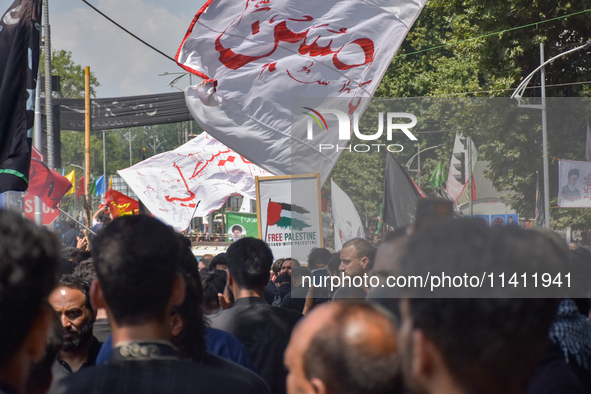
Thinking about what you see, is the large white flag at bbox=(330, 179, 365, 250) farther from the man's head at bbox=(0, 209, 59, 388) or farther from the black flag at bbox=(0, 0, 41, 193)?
the man's head at bbox=(0, 209, 59, 388)

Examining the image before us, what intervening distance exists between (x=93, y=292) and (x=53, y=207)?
6.76 m

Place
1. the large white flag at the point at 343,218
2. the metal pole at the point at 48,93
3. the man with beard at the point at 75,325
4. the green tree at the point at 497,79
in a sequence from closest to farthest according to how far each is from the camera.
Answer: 1. the man with beard at the point at 75,325
2. the green tree at the point at 497,79
3. the large white flag at the point at 343,218
4. the metal pole at the point at 48,93

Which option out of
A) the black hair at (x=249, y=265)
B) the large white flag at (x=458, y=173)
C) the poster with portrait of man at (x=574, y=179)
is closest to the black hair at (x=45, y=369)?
the black hair at (x=249, y=265)

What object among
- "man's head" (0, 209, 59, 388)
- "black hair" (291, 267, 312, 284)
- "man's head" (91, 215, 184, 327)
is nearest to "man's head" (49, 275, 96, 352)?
"man's head" (91, 215, 184, 327)

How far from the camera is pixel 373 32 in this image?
576cm

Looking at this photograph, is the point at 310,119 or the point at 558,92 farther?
the point at 558,92

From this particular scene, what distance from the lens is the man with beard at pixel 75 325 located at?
2.87 meters

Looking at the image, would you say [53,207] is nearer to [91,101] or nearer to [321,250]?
[321,250]

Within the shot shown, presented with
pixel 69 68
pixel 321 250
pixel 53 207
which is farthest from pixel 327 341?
pixel 69 68

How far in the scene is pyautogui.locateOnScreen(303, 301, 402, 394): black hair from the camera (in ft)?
4.82

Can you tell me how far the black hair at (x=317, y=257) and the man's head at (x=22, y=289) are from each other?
3.58 m

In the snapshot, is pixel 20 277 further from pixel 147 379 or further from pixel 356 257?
pixel 356 257

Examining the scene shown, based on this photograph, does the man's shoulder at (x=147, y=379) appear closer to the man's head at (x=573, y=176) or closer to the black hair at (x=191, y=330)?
the black hair at (x=191, y=330)

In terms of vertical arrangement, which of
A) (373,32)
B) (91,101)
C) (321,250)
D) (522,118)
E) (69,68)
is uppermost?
(69,68)
